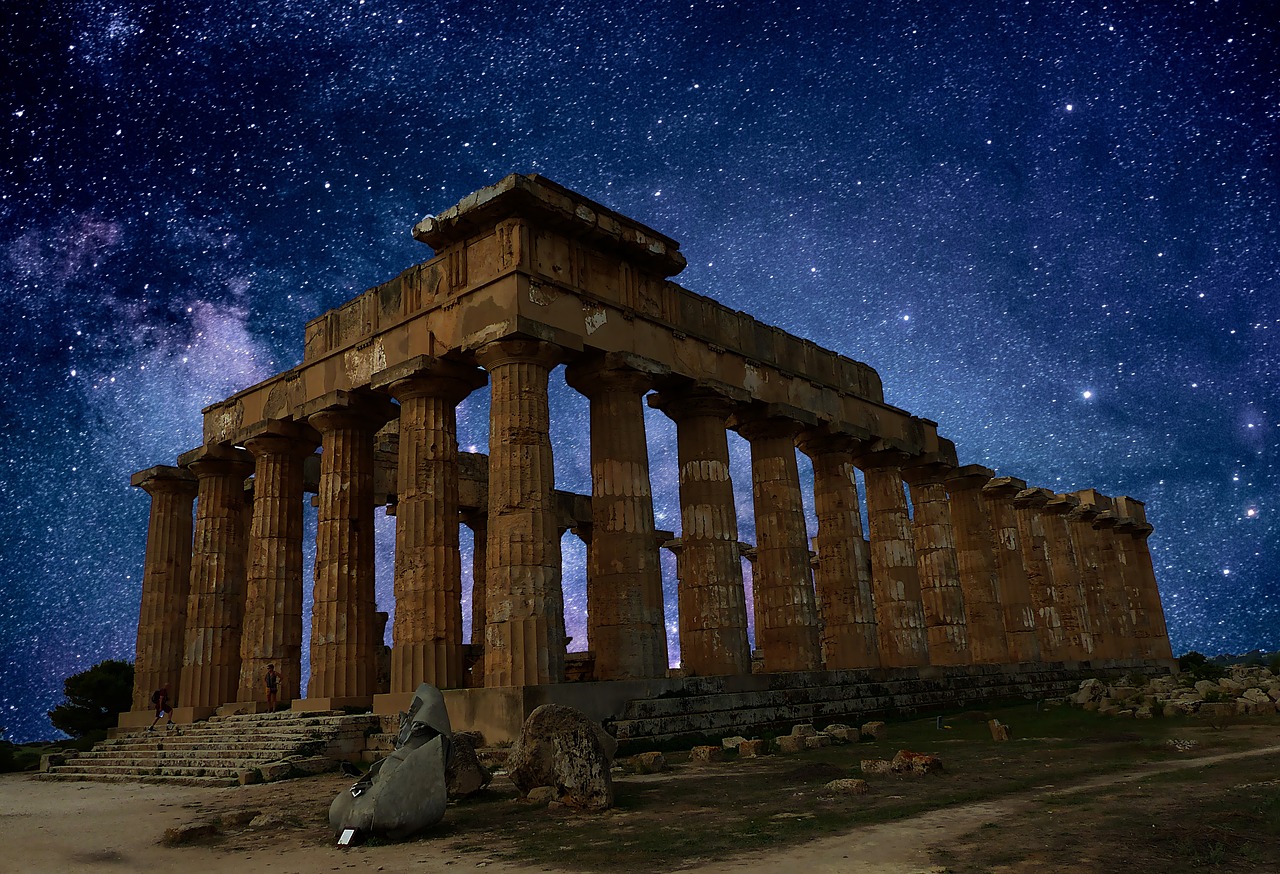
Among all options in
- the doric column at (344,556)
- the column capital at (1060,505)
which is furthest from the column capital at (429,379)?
the column capital at (1060,505)

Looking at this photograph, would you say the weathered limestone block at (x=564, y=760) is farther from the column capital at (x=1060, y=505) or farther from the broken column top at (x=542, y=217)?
the column capital at (x=1060, y=505)

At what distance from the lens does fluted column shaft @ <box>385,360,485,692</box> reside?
19469 millimetres

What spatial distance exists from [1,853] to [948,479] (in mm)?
30184

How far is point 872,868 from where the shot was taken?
6.82 meters

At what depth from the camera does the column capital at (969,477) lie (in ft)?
108

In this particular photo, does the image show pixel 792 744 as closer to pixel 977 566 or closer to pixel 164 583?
pixel 977 566

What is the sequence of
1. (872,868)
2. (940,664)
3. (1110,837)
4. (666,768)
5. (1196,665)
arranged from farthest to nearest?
(1196,665)
(940,664)
(666,768)
(1110,837)
(872,868)

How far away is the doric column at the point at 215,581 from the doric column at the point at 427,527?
844 cm

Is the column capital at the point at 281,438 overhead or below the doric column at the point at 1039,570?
overhead

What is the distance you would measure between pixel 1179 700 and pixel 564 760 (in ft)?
53.6

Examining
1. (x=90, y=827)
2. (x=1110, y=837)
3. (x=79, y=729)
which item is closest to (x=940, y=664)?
(x=1110, y=837)

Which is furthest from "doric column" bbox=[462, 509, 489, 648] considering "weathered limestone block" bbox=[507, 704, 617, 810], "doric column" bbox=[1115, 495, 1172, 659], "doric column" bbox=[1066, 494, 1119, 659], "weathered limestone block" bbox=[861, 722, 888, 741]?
"doric column" bbox=[1115, 495, 1172, 659]

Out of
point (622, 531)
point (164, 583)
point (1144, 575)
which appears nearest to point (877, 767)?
point (622, 531)

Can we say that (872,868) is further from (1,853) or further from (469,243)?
(469,243)
